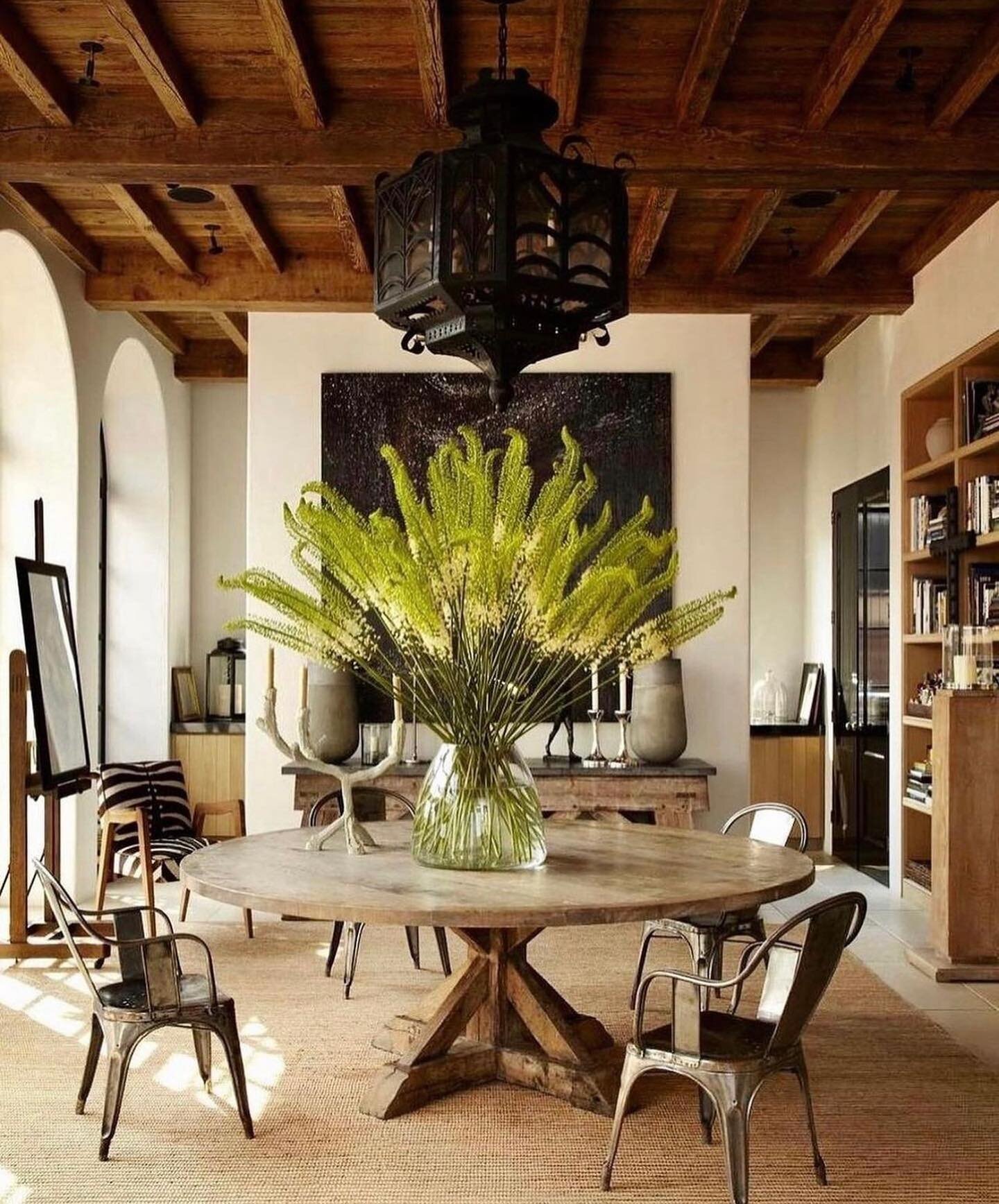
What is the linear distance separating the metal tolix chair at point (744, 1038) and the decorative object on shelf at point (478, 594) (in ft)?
2.35

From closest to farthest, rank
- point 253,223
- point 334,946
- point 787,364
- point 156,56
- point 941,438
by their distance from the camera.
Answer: point 156,56 < point 334,946 < point 253,223 < point 941,438 < point 787,364

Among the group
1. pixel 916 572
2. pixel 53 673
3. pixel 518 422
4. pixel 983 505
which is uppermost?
pixel 518 422

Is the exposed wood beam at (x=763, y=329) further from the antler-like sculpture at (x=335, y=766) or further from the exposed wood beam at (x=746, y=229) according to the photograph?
the antler-like sculpture at (x=335, y=766)

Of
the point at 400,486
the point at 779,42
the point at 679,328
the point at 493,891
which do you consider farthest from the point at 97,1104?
the point at 679,328

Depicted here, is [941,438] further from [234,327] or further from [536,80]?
[234,327]

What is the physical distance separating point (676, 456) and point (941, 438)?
1248 millimetres

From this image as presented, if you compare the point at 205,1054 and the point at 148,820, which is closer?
the point at 205,1054

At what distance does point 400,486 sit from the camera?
122 inches

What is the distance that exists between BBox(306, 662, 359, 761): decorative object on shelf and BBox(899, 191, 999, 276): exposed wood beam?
10.9 ft

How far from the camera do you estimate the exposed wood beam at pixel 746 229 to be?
5.57 metres

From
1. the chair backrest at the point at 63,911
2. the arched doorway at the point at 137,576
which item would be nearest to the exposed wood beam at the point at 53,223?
the arched doorway at the point at 137,576

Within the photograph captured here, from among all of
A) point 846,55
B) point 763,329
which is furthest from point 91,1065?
point 763,329

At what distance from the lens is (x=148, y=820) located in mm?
5695

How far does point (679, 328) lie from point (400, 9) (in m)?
2.89
